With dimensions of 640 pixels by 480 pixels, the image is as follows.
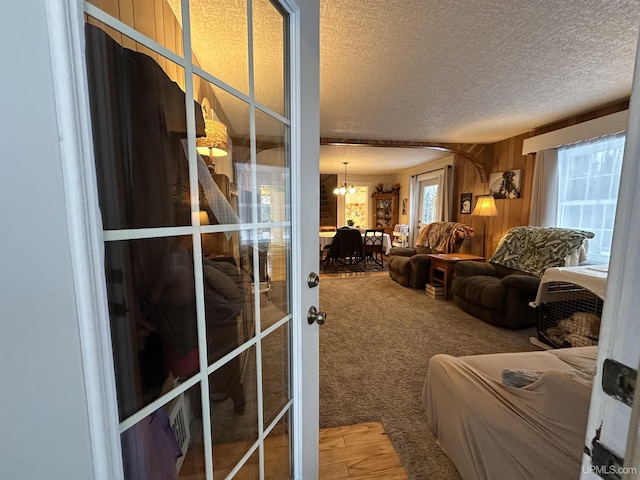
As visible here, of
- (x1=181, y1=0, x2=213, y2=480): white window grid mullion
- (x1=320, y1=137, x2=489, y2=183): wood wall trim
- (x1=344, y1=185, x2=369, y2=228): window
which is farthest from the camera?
(x1=344, y1=185, x2=369, y2=228): window

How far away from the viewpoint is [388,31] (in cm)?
168

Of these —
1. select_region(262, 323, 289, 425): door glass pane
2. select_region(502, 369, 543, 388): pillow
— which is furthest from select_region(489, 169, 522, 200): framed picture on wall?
select_region(262, 323, 289, 425): door glass pane

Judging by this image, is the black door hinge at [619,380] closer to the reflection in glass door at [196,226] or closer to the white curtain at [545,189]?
the reflection in glass door at [196,226]

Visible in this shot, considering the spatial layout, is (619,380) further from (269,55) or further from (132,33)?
(269,55)

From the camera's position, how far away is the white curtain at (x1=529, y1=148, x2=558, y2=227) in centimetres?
339

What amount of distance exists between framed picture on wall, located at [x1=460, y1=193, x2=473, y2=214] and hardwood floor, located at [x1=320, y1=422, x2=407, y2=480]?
4378mm

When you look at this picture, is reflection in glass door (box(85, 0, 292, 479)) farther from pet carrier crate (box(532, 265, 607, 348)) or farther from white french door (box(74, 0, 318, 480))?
pet carrier crate (box(532, 265, 607, 348))

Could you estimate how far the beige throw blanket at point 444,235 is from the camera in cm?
445

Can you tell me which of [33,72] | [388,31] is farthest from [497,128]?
[33,72]

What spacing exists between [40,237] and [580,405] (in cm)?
135

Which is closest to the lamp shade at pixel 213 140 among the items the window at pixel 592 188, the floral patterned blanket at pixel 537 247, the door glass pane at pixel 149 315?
the door glass pane at pixel 149 315

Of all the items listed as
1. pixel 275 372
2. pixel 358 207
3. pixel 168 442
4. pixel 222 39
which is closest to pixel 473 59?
pixel 222 39

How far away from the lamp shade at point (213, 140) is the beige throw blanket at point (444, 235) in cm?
451

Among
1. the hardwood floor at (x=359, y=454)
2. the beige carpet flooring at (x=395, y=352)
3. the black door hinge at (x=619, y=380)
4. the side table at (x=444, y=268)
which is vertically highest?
the black door hinge at (x=619, y=380)
